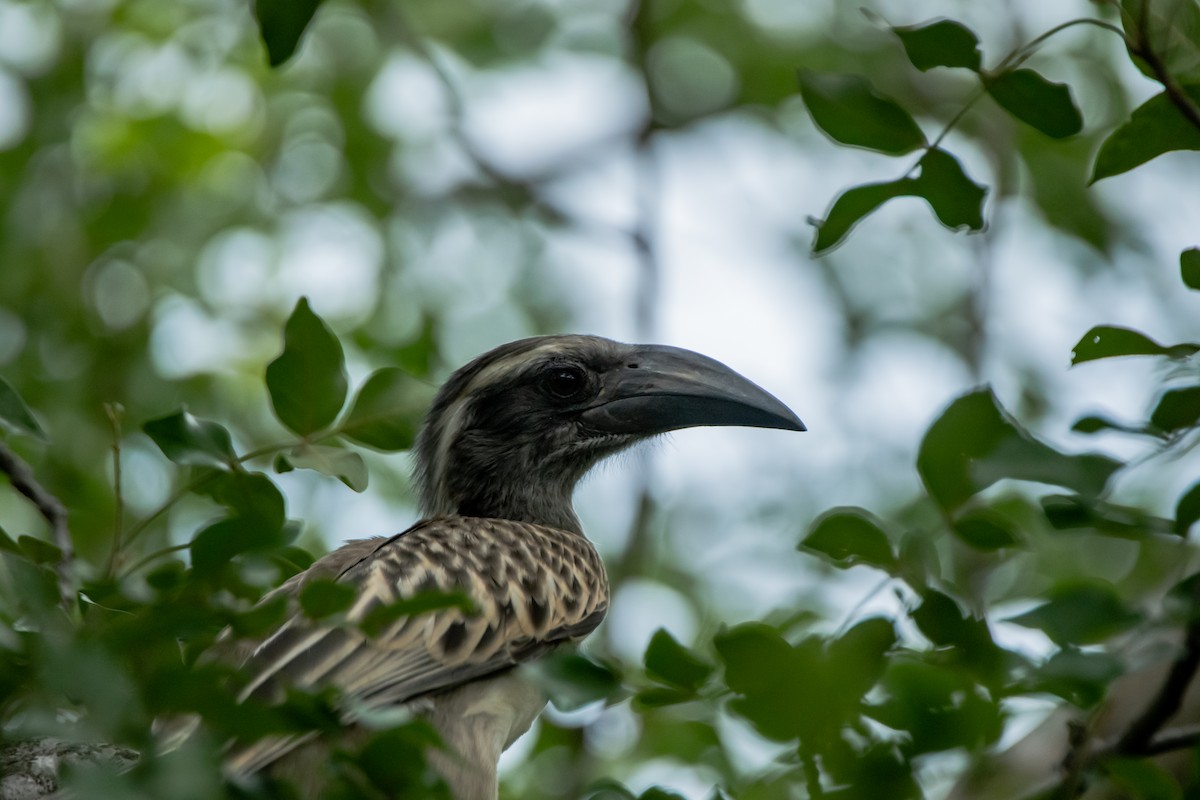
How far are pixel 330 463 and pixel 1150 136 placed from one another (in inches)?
72.9

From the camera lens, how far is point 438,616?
11.4 ft

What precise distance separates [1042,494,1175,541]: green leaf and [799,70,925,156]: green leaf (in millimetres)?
771

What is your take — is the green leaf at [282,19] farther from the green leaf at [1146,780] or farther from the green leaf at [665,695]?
the green leaf at [1146,780]

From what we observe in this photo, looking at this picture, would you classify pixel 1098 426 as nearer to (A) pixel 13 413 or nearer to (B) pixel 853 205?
(B) pixel 853 205

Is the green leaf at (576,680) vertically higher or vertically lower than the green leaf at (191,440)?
lower

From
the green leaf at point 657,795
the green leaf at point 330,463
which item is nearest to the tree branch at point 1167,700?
the green leaf at point 657,795

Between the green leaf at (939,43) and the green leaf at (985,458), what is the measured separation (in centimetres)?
61

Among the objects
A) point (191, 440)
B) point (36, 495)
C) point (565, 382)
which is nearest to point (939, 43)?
point (191, 440)

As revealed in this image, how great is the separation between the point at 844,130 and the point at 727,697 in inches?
44.2

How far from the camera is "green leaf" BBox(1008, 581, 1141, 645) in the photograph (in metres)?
2.41

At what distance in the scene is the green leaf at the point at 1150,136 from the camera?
2576 millimetres

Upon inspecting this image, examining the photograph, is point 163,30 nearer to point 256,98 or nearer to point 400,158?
point 256,98

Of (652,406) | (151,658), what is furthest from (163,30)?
(151,658)

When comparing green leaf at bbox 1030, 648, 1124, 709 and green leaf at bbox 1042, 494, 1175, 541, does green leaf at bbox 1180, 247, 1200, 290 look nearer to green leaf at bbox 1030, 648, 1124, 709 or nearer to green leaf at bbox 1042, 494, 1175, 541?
green leaf at bbox 1042, 494, 1175, 541
